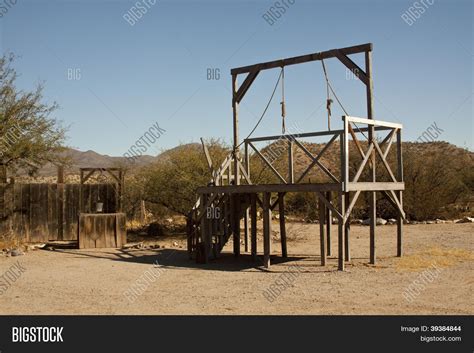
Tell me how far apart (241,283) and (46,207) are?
10.2 metres

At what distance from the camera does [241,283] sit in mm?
10555

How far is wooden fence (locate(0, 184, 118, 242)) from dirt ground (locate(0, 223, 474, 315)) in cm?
211

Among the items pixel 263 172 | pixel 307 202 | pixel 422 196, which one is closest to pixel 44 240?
pixel 263 172

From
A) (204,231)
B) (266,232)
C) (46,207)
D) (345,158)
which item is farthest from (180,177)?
(345,158)

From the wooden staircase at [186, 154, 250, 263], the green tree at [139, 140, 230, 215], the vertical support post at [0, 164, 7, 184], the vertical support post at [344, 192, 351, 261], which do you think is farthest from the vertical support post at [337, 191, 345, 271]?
the vertical support post at [0, 164, 7, 184]

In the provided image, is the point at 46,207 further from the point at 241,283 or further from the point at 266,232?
the point at 241,283

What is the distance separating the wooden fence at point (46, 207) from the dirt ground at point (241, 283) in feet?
6.93

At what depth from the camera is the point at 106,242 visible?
17.3 metres

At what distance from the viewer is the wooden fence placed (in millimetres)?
17734

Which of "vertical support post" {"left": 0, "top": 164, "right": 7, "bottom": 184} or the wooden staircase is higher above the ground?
"vertical support post" {"left": 0, "top": 164, "right": 7, "bottom": 184}

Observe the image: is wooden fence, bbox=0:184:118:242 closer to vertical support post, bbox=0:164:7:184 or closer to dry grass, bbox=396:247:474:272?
vertical support post, bbox=0:164:7:184

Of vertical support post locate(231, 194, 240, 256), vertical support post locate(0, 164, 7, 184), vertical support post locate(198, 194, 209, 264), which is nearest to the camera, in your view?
vertical support post locate(198, 194, 209, 264)

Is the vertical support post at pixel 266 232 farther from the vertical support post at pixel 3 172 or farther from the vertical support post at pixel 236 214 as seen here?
the vertical support post at pixel 3 172

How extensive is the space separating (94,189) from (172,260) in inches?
243
